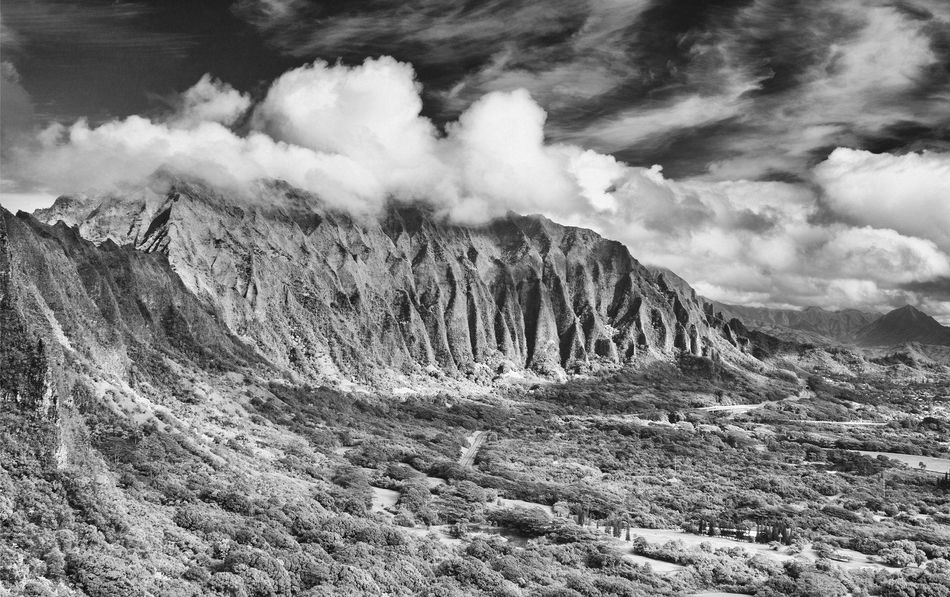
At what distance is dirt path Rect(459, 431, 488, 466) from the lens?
112 m

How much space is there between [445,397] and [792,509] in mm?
102781

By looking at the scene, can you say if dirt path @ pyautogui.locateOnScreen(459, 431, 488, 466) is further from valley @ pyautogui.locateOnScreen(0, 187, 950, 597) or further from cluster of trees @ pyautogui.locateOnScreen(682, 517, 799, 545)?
cluster of trees @ pyautogui.locateOnScreen(682, 517, 799, 545)

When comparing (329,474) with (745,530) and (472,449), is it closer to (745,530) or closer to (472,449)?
(472,449)

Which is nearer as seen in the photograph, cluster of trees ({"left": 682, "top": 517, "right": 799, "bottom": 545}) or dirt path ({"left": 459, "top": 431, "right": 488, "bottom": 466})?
cluster of trees ({"left": 682, "top": 517, "right": 799, "bottom": 545})

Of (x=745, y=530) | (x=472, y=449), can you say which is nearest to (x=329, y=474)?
(x=472, y=449)

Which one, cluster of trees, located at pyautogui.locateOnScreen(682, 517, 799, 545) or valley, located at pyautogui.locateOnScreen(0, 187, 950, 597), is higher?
valley, located at pyautogui.locateOnScreen(0, 187, 950, 597)

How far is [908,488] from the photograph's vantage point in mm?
102688

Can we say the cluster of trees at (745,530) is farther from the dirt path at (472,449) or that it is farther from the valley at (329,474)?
the dirt path at (472,449)

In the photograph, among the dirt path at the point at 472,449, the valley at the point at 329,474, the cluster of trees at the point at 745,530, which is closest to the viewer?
the valley at the point at 329,474

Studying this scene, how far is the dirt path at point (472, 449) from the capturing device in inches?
4407

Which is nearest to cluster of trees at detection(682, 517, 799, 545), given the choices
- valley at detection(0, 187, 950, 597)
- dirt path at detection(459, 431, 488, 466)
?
valley at detection(0, 187, 950, 597)

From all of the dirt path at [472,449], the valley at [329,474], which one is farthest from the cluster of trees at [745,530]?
the dirt path at [472,449]

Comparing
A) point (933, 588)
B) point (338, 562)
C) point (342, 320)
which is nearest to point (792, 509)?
point (933, 588)

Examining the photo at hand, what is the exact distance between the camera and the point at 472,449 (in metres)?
123
